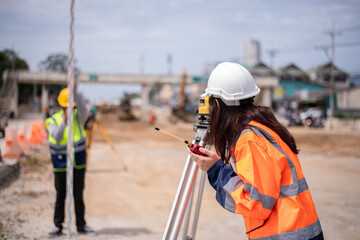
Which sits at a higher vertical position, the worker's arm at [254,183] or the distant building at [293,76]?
the distant building at [293,76]

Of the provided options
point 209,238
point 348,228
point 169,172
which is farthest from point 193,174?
point 169,172

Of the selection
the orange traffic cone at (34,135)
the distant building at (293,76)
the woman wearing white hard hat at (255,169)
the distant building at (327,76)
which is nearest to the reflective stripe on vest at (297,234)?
the woman wearing white hard hat at (255,169)

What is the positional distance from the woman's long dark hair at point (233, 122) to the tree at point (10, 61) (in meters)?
4.49

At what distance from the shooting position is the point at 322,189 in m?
6.70

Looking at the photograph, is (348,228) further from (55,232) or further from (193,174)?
(55,232)

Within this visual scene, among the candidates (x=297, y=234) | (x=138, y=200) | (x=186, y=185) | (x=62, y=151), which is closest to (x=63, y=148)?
(x=62, y=151)

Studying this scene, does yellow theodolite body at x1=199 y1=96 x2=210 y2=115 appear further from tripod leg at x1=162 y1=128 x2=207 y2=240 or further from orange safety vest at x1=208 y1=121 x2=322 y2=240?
orange safety vest at x1=208 y1=121 x2=322 y2=240

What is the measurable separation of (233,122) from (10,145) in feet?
23.8

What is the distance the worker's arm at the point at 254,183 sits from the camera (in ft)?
4.83

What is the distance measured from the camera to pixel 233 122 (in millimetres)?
1696

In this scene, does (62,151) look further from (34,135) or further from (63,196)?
(34,135)

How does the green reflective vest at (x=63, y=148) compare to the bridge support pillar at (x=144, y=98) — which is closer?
the green reflective vest at (x=63, y=148)

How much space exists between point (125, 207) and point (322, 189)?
4228mm

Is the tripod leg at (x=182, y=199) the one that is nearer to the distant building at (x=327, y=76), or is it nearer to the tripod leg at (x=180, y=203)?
the tripod leg at (x=180, y=203)
